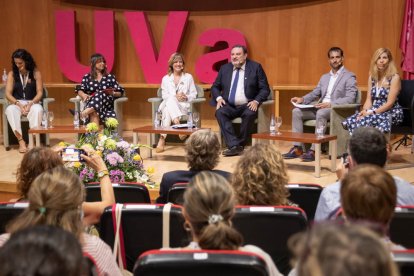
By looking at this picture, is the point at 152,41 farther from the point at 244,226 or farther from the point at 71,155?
the point at 244,226

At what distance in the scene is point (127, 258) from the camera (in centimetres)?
245

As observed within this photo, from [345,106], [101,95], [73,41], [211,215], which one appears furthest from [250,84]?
[211,215]

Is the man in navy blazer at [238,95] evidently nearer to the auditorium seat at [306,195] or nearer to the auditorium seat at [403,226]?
the auditorium seat at [306,195]

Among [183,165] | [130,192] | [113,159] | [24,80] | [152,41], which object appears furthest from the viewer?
[152,41]

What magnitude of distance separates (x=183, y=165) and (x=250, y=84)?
4.70 ft

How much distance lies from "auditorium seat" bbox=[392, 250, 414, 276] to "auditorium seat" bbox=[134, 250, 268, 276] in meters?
0.35

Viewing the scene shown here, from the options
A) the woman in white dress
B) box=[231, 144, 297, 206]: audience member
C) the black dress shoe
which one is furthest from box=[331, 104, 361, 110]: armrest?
box=[231, 144, 297, 206]: audience member

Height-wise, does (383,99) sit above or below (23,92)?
below

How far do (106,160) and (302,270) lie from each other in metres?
3.07

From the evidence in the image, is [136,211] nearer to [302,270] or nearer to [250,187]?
[250,187]

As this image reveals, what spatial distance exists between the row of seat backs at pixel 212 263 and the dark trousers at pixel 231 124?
4.82 metres

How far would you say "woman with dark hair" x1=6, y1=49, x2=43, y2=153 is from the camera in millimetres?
6871

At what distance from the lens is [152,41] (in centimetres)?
825

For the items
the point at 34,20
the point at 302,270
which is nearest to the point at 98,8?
the point at 34,20
